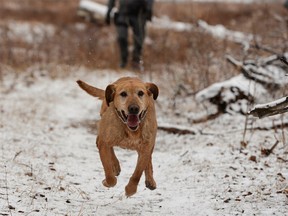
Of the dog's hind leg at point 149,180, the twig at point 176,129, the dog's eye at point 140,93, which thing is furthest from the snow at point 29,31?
the dog's eye at point 140,93

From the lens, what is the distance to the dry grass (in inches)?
333

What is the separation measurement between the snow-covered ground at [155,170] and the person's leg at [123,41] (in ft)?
11.0

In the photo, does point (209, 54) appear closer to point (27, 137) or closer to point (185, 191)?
point (27, 137)

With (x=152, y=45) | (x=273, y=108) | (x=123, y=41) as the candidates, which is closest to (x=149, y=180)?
(x=273, y=108)

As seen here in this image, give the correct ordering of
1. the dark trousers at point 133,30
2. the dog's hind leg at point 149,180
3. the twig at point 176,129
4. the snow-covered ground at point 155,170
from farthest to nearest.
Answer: the dark trousers at point 133,30 → the twig at point 176,129 → the dog's hind leg at point 149,180 → the snow-covered ground at point 155,170

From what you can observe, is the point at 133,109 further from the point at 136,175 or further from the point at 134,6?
the point at 134,6

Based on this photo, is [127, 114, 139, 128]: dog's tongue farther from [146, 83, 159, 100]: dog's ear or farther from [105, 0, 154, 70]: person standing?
[105, 0, 154, 70]: person standing

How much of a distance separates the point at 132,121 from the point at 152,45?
8.83 meters

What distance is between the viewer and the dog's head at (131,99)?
138 inches

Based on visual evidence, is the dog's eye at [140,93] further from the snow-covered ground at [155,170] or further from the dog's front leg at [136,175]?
the snow-covered ground at [155,170]

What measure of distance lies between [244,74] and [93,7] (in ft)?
39.4

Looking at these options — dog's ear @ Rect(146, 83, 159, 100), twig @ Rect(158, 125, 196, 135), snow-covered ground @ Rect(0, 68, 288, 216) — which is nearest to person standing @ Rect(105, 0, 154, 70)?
snow-covered ground @ Rect(0, 68, 288, 216)

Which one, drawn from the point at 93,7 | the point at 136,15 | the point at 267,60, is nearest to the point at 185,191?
the point at 267,60

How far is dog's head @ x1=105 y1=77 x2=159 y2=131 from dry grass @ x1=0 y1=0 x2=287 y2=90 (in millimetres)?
2170
